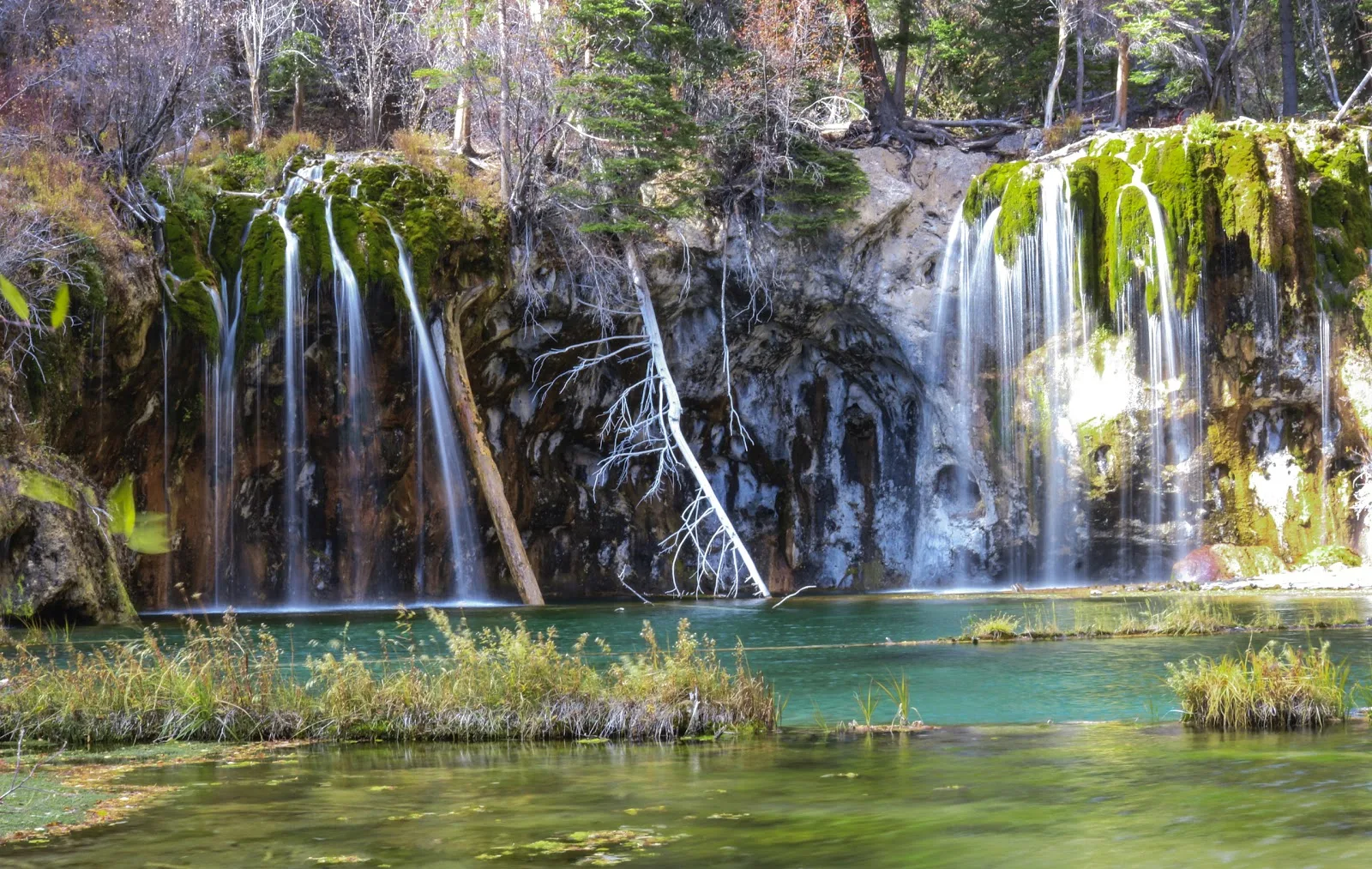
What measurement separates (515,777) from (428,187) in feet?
66.4

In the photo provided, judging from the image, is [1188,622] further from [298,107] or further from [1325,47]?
[298,107]

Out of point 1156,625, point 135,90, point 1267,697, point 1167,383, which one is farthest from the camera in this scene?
point 1167,383

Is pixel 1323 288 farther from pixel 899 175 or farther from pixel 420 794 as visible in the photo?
pixel 420 794

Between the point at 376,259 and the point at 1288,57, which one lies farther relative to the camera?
the point at 1288,57

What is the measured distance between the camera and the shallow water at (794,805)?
17.6 ft

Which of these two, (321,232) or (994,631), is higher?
(321,232)

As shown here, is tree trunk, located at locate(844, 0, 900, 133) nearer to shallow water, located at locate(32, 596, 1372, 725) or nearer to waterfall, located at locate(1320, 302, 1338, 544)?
waterfall, located at locate(1320, 302, 1338, 544)

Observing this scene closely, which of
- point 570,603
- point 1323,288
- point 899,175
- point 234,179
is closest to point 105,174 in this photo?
point 234,179

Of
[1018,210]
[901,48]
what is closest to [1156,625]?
[1018,210]

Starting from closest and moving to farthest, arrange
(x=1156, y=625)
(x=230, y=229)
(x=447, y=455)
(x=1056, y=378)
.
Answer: (x=1156, y=625), (x=230, y=229), (x=447, y=455), (x=1056, y=378)

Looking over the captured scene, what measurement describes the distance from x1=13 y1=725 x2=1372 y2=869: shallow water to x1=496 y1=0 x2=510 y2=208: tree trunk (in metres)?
19.0

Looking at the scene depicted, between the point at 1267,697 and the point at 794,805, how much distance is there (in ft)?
12.8

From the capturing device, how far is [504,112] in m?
25.7

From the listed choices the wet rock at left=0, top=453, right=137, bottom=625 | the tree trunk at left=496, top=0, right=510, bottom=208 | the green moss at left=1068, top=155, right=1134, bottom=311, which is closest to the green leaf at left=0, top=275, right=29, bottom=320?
the wet rock at left=0, top=453, right=137, bottom=625
